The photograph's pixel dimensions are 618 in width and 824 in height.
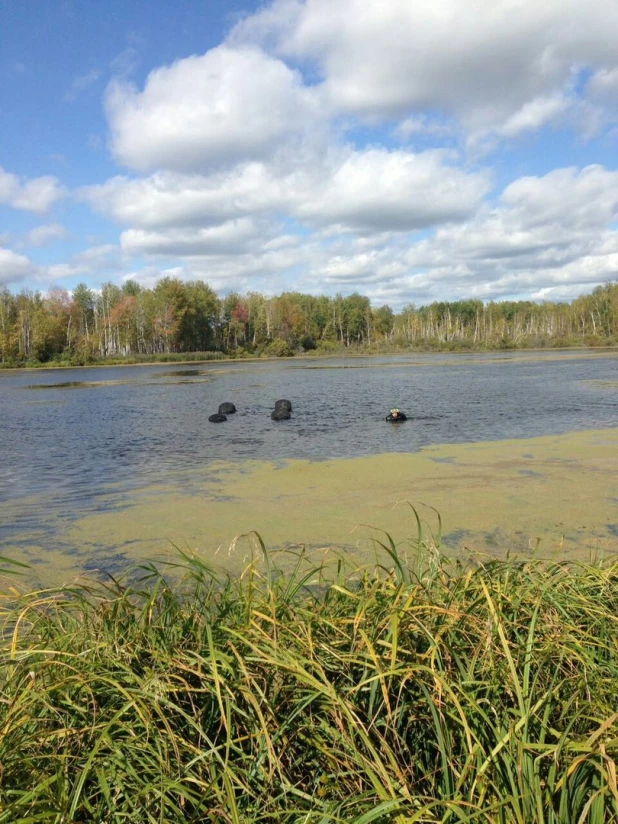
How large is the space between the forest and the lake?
5869 cm

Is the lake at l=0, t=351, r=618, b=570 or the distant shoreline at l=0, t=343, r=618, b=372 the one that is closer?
the lake at l=0, t=351, r=618, b=570

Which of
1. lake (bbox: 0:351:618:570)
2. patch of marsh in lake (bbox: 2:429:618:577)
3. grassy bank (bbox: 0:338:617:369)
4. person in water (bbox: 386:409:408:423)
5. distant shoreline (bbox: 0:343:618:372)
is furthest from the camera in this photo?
grassy bank (bbox: 0:338:617:369)

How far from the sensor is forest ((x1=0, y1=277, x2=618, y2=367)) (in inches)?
3588

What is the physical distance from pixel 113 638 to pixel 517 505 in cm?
728

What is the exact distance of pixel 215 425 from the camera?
68.8ft

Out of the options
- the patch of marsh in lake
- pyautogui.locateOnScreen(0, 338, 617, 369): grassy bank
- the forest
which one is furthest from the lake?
the forest

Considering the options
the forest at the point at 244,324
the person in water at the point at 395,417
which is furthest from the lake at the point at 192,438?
the forest at the point at 244,324

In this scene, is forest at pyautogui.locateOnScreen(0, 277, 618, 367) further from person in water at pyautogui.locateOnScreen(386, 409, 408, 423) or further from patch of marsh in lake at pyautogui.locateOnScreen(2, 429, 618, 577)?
→ patch of marsh in lake at pyautogui.locateOnScreen(2, 429, 618, 577)

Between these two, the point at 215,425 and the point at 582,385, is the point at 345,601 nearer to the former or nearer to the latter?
the point at 215,425

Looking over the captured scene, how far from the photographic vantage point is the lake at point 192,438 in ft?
29.5

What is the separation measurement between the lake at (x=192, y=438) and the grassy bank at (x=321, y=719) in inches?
187

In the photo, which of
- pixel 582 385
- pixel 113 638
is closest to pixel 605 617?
pixel 113 638

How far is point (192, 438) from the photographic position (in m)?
18.1

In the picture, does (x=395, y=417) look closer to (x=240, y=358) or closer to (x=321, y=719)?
(x=321, y=719)
